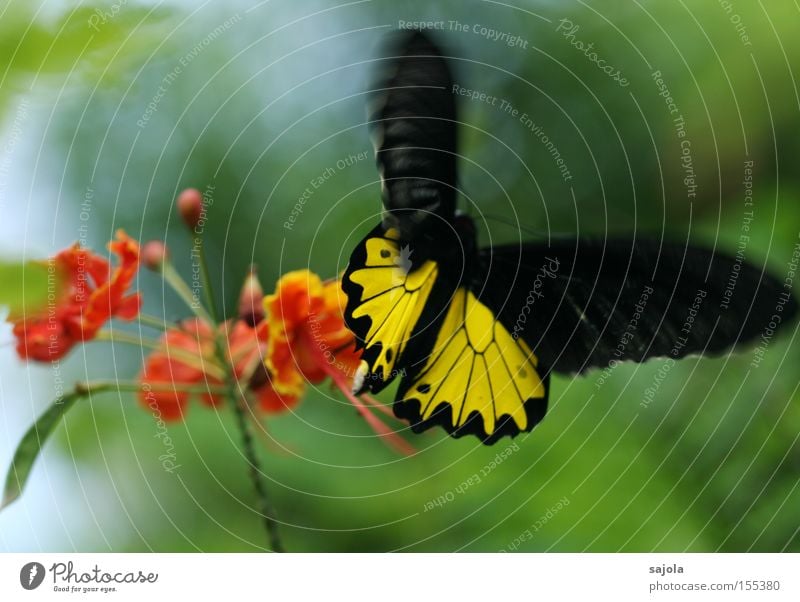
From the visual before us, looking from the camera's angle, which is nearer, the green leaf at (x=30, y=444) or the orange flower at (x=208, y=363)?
the green leaf at (x=30, y=444)

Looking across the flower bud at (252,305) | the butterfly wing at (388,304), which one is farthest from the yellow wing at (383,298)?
the flower bud at (252,305)

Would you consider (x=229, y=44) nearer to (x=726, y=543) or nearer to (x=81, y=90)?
(x=81, y=90)

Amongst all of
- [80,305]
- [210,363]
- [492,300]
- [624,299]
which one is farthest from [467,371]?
[80,305]

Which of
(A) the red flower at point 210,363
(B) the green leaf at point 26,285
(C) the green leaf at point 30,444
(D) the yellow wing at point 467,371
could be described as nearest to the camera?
(B) the green leaf at point 26,285

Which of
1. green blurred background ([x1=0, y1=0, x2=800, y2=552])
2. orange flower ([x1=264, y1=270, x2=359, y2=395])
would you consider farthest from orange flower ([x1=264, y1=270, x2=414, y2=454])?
green blurred background ([x1=0, y1=0, x2=800, y2=552])

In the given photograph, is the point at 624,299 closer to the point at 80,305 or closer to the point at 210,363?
the point at 210,363

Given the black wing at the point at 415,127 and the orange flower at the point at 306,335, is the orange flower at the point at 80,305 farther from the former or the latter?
the black wing at the point at 415,127
